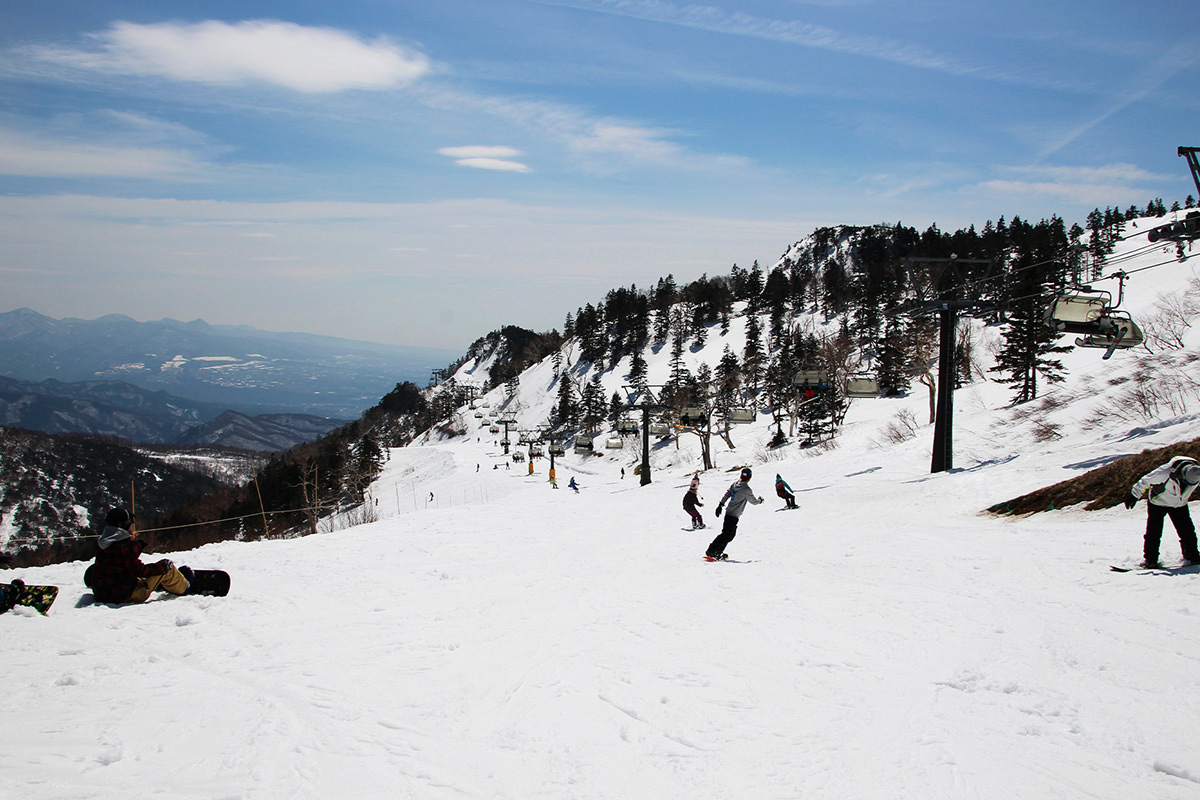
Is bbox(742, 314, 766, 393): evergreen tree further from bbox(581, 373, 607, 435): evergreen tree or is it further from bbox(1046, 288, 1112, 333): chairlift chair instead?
bbox(1046, 288, 1112, 333): chairlift chair

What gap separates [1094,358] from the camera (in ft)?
172

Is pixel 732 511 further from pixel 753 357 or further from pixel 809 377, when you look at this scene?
pixel 753 357

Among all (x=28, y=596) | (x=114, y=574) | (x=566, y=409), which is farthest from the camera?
(x=566, y=409)

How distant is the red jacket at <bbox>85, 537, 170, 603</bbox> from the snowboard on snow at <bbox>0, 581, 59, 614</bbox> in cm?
46

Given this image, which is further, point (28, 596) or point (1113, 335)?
point (1113, 335)

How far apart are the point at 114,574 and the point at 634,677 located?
7053mm

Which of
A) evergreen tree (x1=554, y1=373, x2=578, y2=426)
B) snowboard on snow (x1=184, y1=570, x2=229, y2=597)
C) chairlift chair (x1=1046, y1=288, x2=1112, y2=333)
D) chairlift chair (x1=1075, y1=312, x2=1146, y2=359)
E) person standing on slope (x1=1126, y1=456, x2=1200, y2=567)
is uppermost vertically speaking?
chairlift chair (x1=1046, y1=288, x2=1112, y2=333)

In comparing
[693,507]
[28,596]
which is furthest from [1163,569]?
[28,596]

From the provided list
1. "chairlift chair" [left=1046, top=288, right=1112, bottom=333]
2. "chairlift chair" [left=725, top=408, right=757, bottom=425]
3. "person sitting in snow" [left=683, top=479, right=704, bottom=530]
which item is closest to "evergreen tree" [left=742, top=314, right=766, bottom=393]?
"chairlift chair" [left=725, top=408, right=757, bottom=425]

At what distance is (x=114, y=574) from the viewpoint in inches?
335

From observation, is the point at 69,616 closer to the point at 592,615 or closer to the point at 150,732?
the point at 150,732

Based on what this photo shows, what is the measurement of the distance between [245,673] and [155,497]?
5921 inches

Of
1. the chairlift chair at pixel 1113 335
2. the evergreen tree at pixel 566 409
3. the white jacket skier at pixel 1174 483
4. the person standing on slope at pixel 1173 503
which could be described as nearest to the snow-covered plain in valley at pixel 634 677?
the person standing on slope at pixel 1173 503

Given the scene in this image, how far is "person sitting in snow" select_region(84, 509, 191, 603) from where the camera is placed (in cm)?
846
